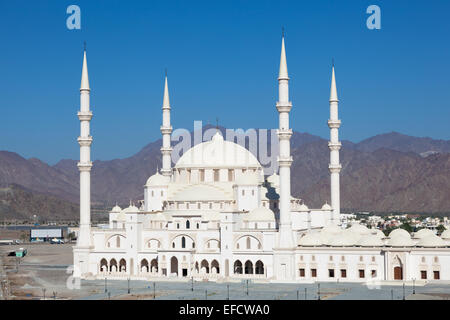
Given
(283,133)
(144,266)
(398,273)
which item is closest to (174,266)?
(144,266)

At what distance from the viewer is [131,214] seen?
2489 inches

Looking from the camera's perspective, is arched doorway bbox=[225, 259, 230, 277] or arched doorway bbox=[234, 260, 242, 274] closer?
arched doorway bbox=[225, 259, 230, 277]

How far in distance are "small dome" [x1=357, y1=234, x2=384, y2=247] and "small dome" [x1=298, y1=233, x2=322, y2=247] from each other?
286 centimetres

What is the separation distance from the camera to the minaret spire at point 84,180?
207 feet

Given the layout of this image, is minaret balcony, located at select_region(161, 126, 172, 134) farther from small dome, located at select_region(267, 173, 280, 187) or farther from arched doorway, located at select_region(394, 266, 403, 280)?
arched doorway, located at select_region(394, 266, 403, 280)

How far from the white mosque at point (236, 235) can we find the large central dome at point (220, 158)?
0.27 feet

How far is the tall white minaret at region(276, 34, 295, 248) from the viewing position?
191ft

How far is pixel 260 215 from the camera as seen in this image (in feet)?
201

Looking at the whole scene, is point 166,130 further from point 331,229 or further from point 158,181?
point 331,229

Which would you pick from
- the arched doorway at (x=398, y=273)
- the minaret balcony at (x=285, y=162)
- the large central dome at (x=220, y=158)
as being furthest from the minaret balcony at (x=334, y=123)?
the arched doorway at (x=398, y=273)

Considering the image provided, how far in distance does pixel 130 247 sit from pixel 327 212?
58.0 feet

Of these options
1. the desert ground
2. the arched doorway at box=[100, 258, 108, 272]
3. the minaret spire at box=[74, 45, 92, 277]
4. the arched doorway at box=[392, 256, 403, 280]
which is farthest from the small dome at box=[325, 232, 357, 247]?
the minaret spire at box=[74, 45, 92, 277]

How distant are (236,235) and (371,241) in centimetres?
957

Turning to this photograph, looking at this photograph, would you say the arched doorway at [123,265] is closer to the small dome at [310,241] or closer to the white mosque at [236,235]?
the white mosque at [236,235]
